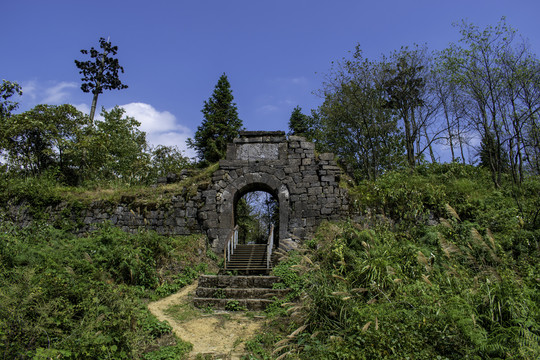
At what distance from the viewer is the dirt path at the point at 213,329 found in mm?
5551

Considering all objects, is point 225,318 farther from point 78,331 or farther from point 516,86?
point 516,86

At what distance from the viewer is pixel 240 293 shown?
7734mm

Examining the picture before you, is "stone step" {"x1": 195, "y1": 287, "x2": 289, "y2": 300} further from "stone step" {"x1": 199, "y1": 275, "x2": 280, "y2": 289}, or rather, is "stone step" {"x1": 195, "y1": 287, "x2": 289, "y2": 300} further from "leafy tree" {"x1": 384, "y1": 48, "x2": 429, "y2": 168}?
"leafy tree" {"x1": 384, "y1": 48, "x2": 429, "y2": 168}

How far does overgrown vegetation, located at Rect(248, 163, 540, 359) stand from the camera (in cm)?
410

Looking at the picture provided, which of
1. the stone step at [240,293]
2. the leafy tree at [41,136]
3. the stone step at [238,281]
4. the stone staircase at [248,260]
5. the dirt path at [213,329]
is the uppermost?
the leafy tree at [41,136]

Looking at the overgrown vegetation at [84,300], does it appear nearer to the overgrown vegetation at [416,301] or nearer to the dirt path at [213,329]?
the dirt path at [213,329]

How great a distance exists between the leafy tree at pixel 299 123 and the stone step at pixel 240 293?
17586 mm

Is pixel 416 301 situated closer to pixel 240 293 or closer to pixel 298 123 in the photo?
pixel 240 293

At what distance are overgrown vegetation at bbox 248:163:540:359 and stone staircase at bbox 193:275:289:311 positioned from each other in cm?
44

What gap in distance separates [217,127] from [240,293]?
54.0 feet

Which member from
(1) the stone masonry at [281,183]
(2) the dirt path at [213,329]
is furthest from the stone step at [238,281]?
(1) the stone masonry at [281,183]

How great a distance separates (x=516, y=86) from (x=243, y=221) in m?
14.6

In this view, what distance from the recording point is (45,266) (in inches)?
259

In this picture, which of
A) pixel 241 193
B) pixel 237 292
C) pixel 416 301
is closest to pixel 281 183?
pixel 241 193
